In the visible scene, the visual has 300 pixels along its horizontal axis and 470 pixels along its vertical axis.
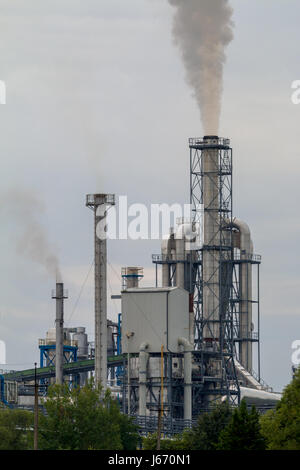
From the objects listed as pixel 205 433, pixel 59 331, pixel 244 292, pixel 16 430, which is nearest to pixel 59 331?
pixel 59 331

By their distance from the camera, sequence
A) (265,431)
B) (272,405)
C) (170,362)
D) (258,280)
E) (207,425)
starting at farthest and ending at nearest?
(258,280) < (272,405) < (170,362) < (207,425) < (265,431)

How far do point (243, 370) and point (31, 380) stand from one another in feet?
67.9

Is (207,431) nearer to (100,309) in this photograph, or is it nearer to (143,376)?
(143,376)

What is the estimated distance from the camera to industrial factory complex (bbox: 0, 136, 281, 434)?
4813 inches

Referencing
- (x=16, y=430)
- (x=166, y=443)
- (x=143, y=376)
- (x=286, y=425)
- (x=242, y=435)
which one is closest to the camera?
(x=242, y=435)

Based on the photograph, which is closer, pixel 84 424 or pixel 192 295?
pixel 84 424

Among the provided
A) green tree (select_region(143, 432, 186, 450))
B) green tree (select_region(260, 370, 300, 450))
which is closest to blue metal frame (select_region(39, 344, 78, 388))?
green tree (select_region(143, 432, 186, 450))

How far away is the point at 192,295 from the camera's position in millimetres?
125812

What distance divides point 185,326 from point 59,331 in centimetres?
1273

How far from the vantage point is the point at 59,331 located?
131250 mm

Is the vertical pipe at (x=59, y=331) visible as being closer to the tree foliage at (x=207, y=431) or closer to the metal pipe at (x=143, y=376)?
the metal pipe at (x=143, y=376)

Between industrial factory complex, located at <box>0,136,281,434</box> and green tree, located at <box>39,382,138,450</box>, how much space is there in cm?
981
